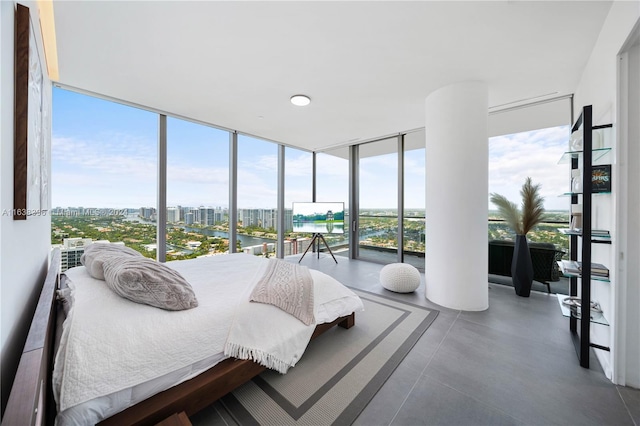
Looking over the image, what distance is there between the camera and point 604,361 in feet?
5.80

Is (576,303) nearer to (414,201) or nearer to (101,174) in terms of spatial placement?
(414,201)

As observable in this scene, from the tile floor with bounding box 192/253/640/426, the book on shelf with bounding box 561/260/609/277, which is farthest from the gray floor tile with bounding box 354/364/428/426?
the book on shelf with bounding box 561/260/609/277

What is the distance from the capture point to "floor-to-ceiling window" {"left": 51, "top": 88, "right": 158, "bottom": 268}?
9.40ft

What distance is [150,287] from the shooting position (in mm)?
1458

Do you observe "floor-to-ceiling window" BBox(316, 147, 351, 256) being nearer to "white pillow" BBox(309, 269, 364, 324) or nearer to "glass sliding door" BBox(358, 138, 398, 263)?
"glass sliding door" BBox(358, 138, 398, 263)

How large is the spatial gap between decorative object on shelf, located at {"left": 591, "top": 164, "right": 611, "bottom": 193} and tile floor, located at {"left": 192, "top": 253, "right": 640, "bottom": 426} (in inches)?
51.5

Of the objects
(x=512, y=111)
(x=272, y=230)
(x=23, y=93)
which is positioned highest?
(x=512, y=111)

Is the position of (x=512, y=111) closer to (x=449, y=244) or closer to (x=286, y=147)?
(x=449, y=244)

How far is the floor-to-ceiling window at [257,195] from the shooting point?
4.61 metres

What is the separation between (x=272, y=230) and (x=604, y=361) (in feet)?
15.6

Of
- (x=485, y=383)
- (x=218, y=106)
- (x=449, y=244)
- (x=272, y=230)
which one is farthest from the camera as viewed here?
(x=272, y=230)

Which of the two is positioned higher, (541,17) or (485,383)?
(541,17)

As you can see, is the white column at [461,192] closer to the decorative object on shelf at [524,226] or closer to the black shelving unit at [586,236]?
the decorative object on shelf at [524,226]

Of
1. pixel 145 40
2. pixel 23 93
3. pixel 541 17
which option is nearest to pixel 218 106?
pixel 145 40
